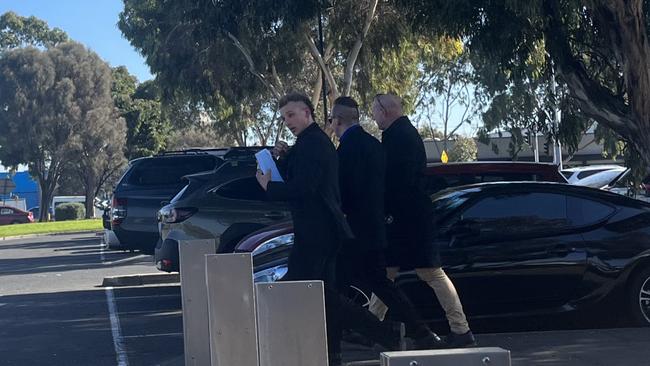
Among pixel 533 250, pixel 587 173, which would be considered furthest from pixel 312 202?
pixel 587 173

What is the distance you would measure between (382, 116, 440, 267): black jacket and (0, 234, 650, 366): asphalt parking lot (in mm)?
1157

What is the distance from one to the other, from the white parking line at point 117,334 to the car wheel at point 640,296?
186 inches

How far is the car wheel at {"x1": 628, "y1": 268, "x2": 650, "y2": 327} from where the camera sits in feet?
28.3

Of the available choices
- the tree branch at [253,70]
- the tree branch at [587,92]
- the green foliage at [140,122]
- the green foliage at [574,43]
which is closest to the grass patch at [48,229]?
the green foliage at [140,122]

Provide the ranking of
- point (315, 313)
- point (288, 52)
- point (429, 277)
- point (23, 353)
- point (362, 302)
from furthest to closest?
point (288, 52) < point (23, 353) < point (362, 302) < point (429, 277) < point (315, 313)

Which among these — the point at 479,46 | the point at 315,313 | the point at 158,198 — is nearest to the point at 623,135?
the point at 479,46

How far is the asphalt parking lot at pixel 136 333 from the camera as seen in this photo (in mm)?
7867

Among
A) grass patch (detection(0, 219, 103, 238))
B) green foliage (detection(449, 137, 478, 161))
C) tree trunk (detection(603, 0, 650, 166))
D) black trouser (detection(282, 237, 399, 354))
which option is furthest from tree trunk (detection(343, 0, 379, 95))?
green foliage (detection(449, 137, 478, 161))

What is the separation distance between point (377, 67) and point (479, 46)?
1122 cm

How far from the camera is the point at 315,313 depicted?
13.1 ft

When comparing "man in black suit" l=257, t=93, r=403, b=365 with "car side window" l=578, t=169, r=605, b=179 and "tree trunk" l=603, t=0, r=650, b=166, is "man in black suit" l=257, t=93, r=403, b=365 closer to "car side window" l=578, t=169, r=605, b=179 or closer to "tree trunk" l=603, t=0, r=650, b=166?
"tree trunk" l=603, t=0, r=650, b=166

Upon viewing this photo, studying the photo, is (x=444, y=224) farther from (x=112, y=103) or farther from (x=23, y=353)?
(x=112, y=103)

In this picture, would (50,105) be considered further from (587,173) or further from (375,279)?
(375,279)

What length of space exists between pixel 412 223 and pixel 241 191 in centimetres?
476
